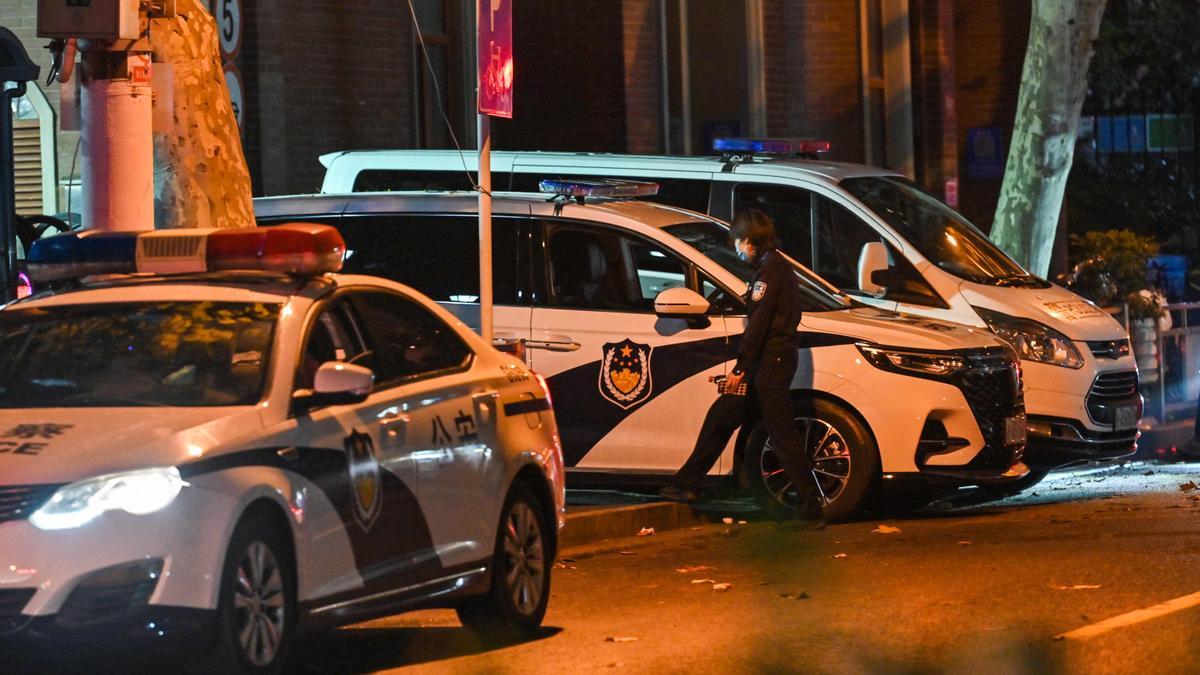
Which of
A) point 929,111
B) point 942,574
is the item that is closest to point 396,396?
point 942,574

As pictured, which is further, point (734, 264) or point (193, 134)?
point (734, 264)

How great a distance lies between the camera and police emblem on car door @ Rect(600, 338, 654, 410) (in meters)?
12.1

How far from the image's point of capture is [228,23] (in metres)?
16.3

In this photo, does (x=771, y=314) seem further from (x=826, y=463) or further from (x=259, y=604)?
(x=259, y=604)

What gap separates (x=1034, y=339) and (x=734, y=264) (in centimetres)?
223

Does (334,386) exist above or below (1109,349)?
above

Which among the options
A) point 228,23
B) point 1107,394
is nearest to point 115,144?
point 228,23

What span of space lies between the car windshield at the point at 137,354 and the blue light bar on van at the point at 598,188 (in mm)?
5379

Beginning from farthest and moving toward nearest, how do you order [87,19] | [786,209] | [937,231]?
1. [937,231]
2. [786,209]
3. [87,19]

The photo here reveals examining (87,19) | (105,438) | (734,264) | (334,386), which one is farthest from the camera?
(734,264)

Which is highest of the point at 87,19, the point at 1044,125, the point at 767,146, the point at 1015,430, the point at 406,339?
the point at 87,19

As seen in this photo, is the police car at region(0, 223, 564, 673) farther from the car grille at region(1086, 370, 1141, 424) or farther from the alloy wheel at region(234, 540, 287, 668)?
the car grille at region(1086, 370, 1141, 424)

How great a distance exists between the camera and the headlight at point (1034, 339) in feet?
44.0

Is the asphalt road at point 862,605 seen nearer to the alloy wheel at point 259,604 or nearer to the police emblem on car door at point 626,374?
the police emblem on car door at point 626,374
